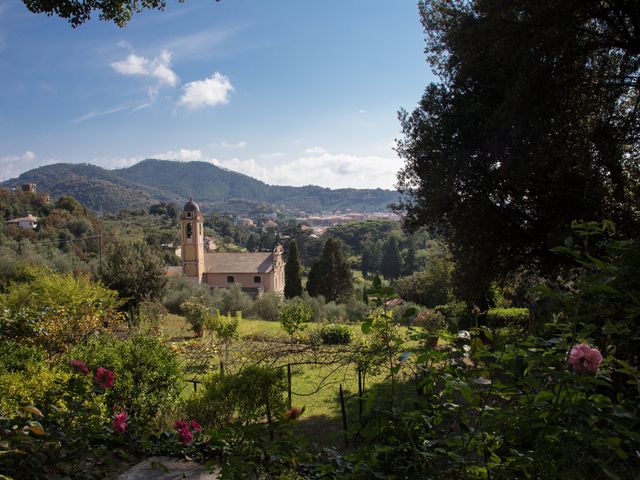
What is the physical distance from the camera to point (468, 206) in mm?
7453

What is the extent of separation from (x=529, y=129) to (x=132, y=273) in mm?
15447

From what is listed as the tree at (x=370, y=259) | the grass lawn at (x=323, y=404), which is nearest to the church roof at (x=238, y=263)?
the tree at (x=370, y=259)

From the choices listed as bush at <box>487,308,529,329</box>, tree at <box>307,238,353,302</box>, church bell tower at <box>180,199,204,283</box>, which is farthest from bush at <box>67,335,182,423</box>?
church bell tower at <box>180,199,204,283</box>

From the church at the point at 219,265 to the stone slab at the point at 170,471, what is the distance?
1380 inches

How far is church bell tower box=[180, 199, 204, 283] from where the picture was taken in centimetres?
3856

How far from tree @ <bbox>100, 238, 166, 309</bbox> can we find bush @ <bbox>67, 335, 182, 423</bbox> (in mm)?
12271

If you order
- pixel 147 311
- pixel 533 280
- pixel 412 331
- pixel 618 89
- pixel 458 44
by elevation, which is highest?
pixel 458 44

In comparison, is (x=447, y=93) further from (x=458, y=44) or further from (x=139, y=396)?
(x=139, y=396)

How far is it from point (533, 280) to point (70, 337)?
877 centimetres

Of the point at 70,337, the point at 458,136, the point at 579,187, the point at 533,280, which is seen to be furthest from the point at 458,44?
the point at 70,337

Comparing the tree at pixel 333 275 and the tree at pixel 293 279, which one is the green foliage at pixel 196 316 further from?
the tree at pixel 333 275

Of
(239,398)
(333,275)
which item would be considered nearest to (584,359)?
(239,398)

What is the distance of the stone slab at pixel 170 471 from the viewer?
3037 mm

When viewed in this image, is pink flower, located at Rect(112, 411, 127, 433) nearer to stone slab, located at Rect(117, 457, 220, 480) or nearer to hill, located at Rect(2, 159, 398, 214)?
stone slab, located at Rect(117, 457, 220, 480)
